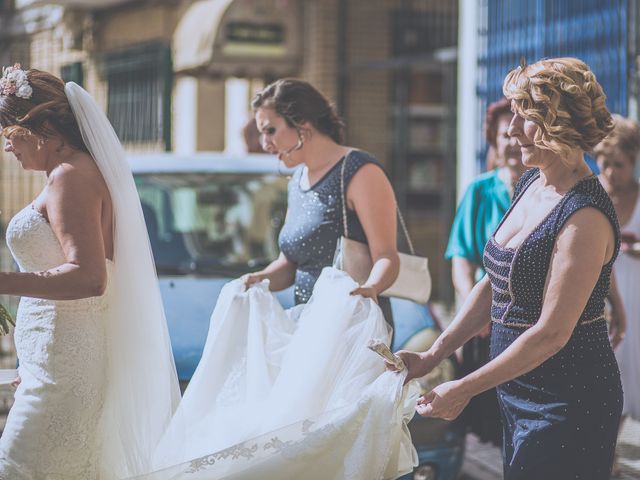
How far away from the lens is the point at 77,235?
3291 mm

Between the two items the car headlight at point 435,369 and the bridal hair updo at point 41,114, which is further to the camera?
the car headlight at point 435,369

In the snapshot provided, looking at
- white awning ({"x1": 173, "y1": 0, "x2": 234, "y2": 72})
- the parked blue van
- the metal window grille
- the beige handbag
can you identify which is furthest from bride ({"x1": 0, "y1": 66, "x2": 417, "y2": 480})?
white awning ({"x1": 173, "y1": 0, "x2": 234, "y2": 72})

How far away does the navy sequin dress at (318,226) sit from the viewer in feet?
14.0

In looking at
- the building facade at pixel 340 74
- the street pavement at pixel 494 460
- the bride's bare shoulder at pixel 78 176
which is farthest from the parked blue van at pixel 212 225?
the building facade at pixel 340 74

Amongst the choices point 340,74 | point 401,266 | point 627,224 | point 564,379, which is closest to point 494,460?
point 627,224

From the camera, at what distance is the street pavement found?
611 centimetres

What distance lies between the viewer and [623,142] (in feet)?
19.5

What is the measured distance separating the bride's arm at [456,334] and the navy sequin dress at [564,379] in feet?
0.81

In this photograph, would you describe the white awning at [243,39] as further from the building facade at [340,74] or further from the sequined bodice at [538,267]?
the sequined bodice at [538,267]

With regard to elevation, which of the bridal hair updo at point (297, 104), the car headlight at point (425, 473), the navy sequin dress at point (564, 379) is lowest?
the car headlight at point (425, 473)

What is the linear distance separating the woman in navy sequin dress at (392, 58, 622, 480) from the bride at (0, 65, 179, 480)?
1.10 m

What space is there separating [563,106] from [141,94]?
30.6ft

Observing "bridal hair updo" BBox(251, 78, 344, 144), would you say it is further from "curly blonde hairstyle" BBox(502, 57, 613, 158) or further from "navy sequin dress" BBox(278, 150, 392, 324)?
"curly blonde hairstyle" BBox(502, 57, 613, 158)

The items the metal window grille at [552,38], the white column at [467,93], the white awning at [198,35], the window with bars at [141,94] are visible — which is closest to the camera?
the metal window grille at [552,38]
